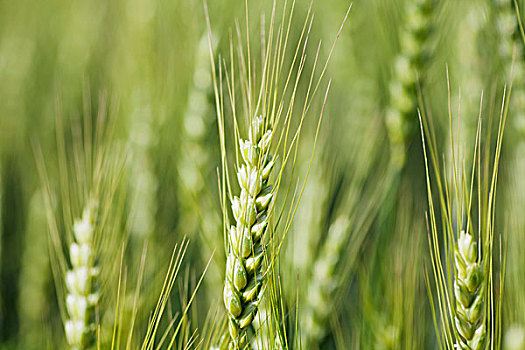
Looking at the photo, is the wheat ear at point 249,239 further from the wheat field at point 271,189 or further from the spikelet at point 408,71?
the spikelet at point 408,71

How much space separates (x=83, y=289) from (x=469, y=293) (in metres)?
0.47

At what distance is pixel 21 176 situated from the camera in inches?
54.5

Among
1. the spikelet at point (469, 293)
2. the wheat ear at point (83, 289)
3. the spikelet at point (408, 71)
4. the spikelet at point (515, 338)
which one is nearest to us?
the spikelet at point (469, 293)

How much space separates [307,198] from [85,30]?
1.14 m

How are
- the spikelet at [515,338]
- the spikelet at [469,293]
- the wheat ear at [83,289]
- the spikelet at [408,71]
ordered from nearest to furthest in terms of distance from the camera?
1. the spikelet at [469,293]
2. the wheat ear at [83,289]
3. the spikelet at [515,338]
4. the spikelet at [408,71]

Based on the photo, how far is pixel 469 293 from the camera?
0.51 metres

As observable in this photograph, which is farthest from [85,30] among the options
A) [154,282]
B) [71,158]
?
[154,282]

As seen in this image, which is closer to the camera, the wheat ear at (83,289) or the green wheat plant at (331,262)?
the wheat ear at (83,289)

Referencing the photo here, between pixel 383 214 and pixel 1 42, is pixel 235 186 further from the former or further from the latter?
pixel 1 42

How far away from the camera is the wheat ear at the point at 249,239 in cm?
50

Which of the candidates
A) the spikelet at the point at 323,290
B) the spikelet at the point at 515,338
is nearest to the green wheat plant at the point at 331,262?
the spikelet at the point at 323,290

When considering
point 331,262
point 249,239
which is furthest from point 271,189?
point 331,262

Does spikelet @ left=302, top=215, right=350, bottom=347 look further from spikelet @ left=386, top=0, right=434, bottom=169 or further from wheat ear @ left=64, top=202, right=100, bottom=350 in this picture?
wheat ear @ left=64, top=202, right=100, bottom=350

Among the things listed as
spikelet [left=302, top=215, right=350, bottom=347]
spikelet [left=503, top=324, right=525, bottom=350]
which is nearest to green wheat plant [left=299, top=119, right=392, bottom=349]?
spikelet [left=302, top=215, right=350, bottom=347]
